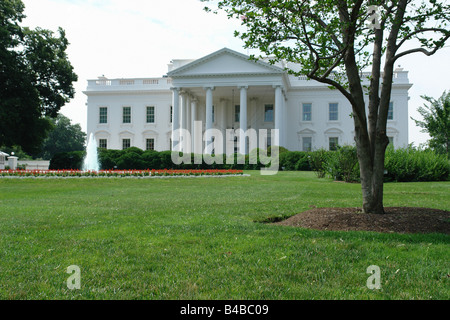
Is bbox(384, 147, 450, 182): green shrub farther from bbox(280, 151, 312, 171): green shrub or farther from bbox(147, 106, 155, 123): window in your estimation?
bbox(147, 106, 155, 123): window

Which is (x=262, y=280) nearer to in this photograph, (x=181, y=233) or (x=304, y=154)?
(x=181, y=233)

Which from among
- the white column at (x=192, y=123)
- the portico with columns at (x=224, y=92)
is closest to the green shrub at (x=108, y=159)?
the portico with columns at (x=224, y=92)

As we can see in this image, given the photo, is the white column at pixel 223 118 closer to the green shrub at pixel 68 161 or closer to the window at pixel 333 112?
the window at pixel 333 112

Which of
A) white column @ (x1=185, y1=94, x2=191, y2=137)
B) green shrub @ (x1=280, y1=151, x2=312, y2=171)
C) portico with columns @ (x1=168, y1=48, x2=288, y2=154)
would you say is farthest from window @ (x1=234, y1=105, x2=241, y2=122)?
green shrub @ (x1=280, y1=151, x2=312, y2=171)

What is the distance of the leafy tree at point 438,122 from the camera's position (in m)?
23.5

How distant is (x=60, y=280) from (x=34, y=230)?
2838 millimetres

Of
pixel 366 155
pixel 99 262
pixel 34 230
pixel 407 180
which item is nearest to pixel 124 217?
pixel 34 230

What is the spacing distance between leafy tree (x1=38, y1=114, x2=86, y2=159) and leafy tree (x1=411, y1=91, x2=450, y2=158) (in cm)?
7311

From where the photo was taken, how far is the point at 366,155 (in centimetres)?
668

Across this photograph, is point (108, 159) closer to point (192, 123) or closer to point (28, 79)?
point (28, 79)

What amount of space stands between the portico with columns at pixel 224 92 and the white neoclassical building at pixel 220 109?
0.10 m

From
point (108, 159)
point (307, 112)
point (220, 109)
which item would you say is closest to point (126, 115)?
point (220, 109)

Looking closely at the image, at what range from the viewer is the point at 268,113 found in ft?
145

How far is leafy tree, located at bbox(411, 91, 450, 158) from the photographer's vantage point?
2345 centimetres
